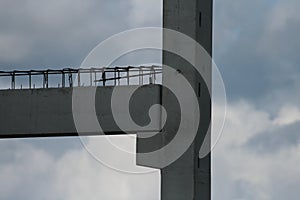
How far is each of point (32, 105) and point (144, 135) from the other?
2874mm

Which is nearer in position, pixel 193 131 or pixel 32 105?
pixel 193 131

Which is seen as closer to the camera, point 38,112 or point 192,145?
point 192,145

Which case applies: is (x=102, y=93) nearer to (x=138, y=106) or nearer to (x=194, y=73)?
(x=138, y=106)

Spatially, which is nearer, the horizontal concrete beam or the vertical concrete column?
the vertical concrete column

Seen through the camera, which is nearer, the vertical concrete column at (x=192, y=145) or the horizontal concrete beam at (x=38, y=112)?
the vertical concrete column at (x=192, y=145)

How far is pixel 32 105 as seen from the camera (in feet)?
80.9

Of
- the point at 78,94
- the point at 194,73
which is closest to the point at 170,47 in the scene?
the point at 194,73

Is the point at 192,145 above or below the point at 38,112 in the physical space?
below

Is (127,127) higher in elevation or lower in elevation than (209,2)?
lower

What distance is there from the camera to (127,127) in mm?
24062

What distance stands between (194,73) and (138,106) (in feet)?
5.59

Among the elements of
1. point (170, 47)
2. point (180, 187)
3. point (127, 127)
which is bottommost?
point (180, 187)

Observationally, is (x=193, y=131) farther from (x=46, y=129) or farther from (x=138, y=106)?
(x=46, y=129)

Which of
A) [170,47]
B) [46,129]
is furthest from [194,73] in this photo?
[46,129]
